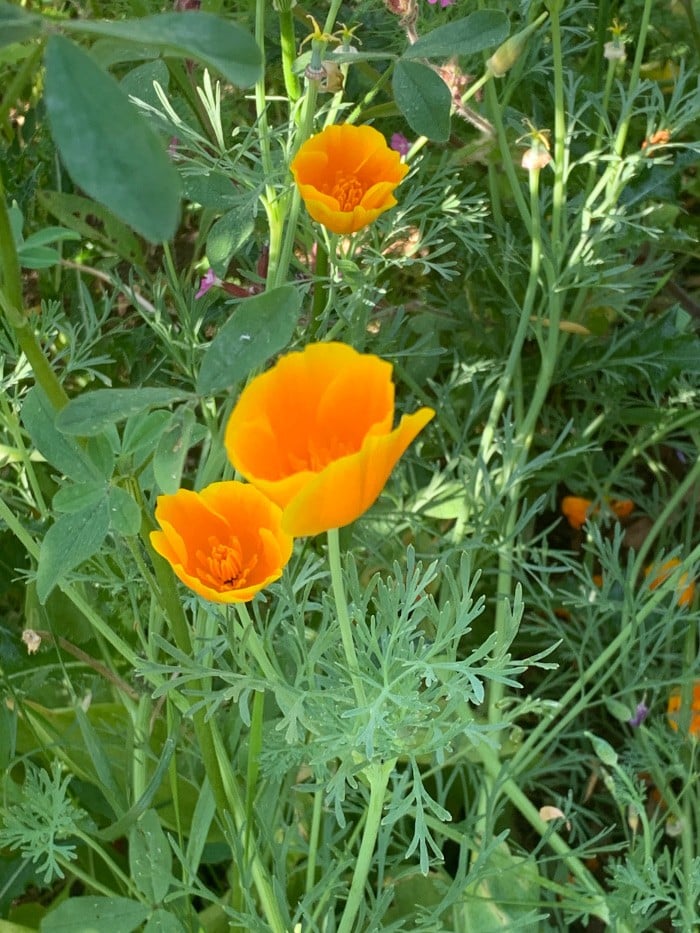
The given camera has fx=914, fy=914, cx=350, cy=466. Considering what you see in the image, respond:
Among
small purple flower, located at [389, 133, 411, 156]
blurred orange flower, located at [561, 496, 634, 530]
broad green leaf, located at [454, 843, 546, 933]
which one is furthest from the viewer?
blurred orange flower, located at [561, 496, 634, 530]

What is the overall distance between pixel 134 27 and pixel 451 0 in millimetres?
523

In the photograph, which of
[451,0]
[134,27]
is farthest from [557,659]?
[134,27]

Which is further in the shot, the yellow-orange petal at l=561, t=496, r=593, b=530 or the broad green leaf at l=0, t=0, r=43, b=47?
the yellow-orange petal at l=561, t=496, r=593, b=530

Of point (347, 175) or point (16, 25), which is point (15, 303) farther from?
→ point (347, 175)

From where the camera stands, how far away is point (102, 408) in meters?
0.34

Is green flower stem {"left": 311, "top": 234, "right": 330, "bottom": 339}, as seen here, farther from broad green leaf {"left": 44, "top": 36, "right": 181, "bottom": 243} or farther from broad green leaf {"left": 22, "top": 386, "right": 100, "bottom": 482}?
broad green leaf {"left": 44, "top": 36, "right": 181, "bottom": 243}

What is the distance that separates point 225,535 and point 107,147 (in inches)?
8.8

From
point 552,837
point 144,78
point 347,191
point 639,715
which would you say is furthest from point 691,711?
point 144,78

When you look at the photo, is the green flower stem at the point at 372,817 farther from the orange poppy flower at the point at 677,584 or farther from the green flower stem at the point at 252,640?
the orange poppy flower at the point at 677,584

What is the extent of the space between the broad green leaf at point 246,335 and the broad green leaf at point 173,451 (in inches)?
0.8

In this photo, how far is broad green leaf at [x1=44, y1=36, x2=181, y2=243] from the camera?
0.78 ft

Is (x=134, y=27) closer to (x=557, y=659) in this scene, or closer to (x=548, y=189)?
(x=548, y=189)

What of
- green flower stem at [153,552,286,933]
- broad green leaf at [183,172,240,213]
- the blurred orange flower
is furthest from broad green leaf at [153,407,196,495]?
the blurred orange flower

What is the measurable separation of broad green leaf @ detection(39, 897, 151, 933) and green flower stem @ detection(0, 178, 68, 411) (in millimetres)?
354
